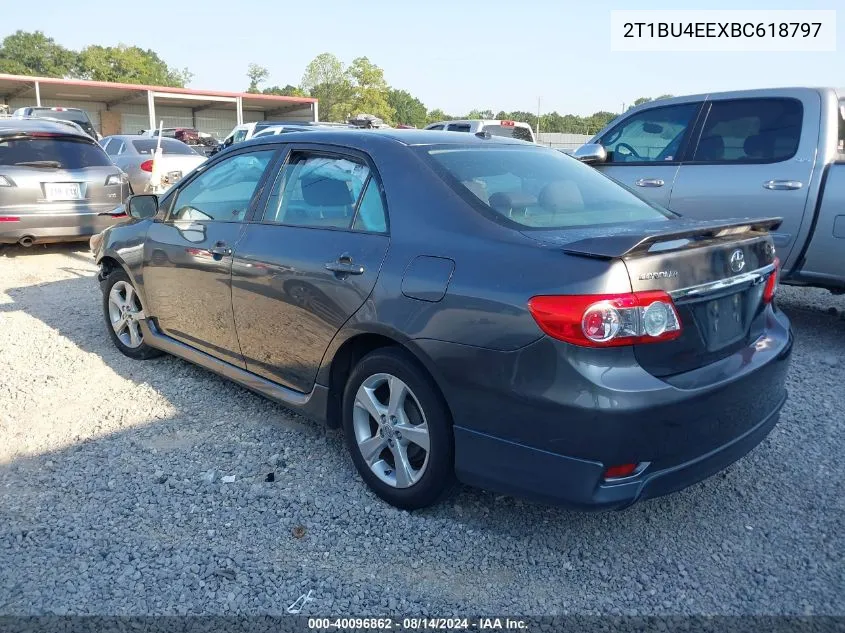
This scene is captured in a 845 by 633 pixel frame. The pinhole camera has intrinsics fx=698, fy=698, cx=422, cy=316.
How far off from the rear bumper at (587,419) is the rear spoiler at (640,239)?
1.10ft

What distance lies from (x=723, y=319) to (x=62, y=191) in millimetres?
8188

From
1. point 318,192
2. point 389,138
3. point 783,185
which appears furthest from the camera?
point 783,185

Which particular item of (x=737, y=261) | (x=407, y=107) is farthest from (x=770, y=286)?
(x=407, y=107)

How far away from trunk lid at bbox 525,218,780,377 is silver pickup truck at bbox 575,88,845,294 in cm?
203

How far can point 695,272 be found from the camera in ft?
8.36

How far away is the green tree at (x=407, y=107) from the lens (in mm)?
106438

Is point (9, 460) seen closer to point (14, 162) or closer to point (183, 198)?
point (183, 198)

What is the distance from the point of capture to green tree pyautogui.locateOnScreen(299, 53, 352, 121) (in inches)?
2596

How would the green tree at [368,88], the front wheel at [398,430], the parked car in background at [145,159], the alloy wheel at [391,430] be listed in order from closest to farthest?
the front wheel at [398,430] < the alloy wheel at [391,430] < the parked car in background at [145,159] < the green tree at [368,88]

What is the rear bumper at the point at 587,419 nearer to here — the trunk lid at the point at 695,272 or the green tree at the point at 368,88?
the trunk lid at the point at 695,272

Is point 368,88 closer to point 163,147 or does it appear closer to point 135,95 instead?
point 135,95

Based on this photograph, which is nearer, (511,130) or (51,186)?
(51,186)

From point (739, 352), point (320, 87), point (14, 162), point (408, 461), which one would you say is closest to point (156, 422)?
point (408, 461)

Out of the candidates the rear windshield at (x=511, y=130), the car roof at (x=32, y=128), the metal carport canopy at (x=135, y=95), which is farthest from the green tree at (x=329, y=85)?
the car roof at (x=32, y=128)
